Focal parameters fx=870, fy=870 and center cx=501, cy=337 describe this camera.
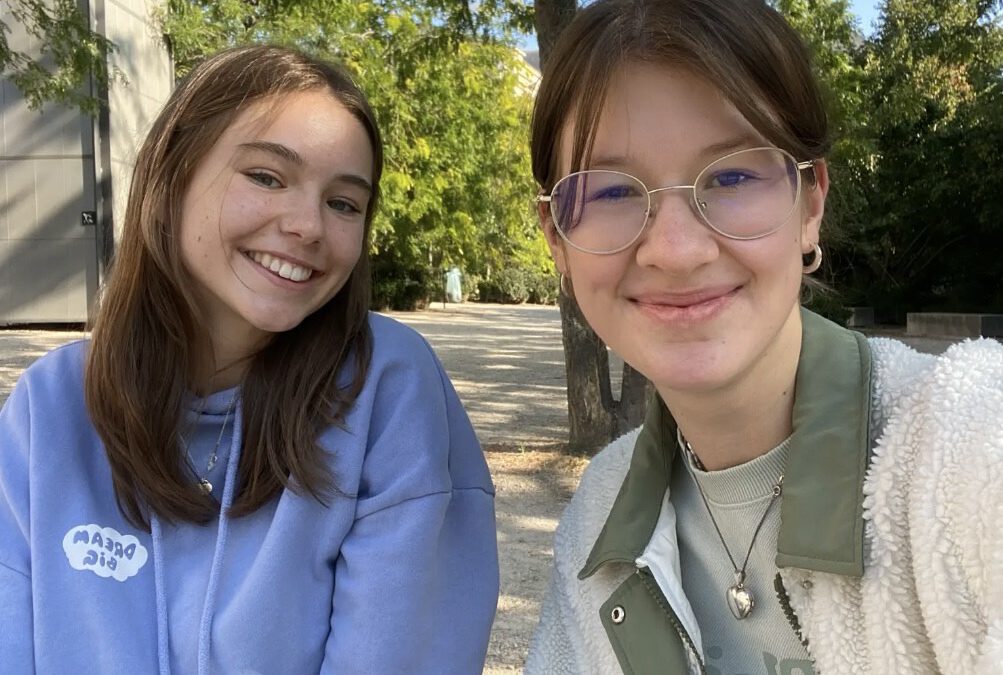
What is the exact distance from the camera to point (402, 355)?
1806 millimetres

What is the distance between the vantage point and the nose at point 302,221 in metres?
1.71

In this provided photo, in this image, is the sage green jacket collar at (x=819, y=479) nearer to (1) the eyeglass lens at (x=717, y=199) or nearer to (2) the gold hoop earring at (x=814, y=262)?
(2) the gold hoop earring at (x=814, y=262)

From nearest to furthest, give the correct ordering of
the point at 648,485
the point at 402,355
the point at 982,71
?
the point at 648,485 < the point at 402,355 < the point at 982,71

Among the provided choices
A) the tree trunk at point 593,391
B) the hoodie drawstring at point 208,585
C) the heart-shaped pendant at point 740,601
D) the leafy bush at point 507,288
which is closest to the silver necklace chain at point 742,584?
the heart-shaped pendant at point 740,601

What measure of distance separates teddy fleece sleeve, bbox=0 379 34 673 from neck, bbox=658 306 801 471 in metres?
1.25

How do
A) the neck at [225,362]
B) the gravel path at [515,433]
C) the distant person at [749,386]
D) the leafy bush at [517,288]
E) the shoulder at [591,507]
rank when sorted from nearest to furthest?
the distant person at [749,386] → the shoulder at [591,507] → the neck at [225,362] → the gravel path at [515,433] → the leafy bush at [517,288]

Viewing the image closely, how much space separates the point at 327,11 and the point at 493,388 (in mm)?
3813

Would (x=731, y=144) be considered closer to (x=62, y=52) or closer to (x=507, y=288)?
(x=62, y=52)

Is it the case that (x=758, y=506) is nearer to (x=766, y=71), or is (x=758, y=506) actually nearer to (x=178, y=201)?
(x=766, y=71)

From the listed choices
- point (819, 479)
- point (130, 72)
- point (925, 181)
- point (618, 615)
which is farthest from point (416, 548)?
point (925, 181)

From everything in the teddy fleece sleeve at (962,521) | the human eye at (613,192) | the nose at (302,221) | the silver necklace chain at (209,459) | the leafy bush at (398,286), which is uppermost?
the human eye at (613,192)

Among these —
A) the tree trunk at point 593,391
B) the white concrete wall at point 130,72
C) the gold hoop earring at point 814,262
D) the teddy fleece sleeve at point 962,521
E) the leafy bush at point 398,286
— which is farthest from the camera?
the leafy bush at point 398,286

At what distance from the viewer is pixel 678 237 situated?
127cm

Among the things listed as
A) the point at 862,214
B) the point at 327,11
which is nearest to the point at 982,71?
the point at 862,214
